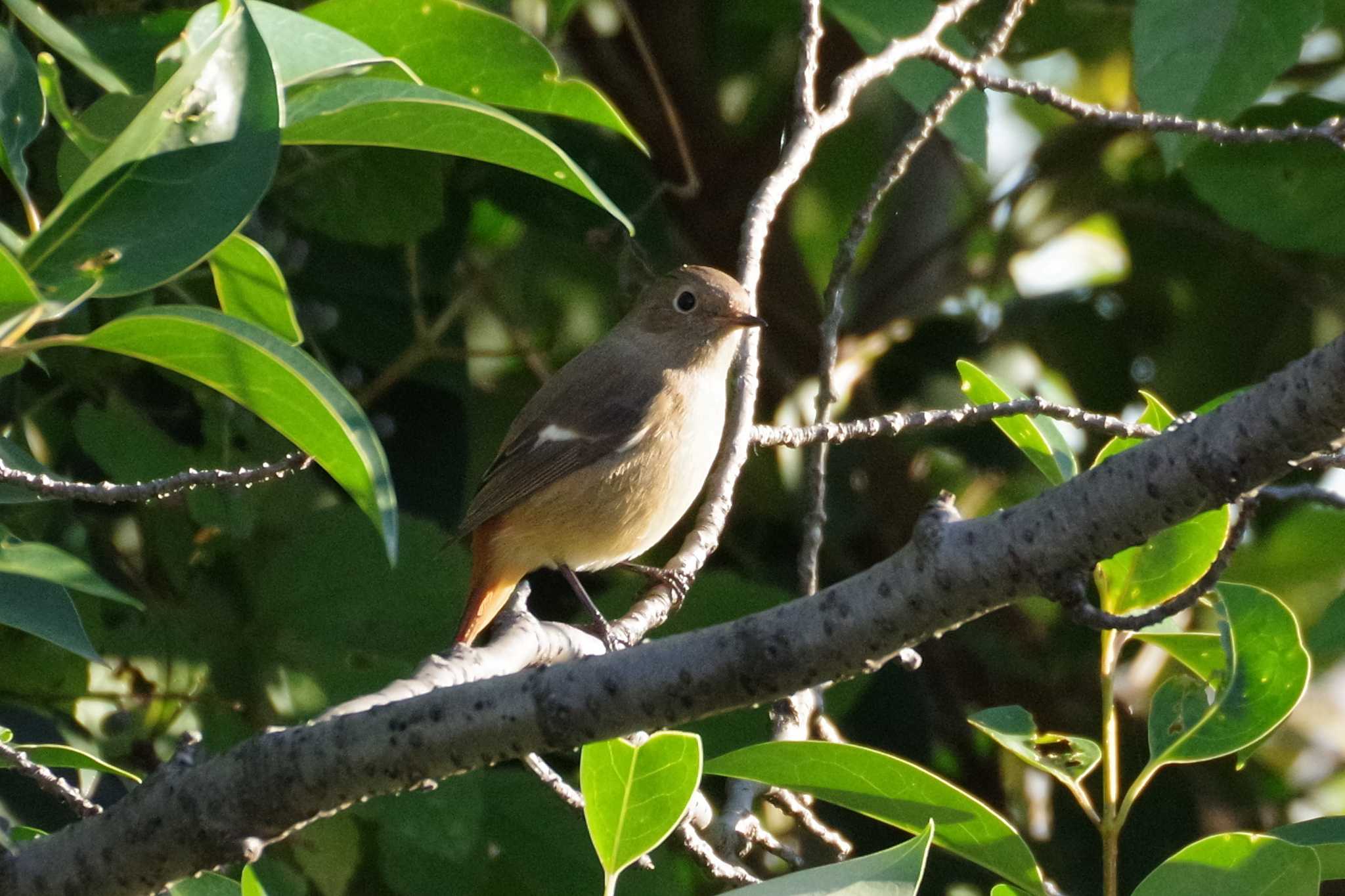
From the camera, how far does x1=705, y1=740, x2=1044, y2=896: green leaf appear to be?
203 cm

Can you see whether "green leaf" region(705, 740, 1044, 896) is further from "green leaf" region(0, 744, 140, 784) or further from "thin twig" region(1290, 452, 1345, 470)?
"green leaf" region(0, 744, 140, 784)

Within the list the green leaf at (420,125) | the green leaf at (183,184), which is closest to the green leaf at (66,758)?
the green leaf at (183,184)

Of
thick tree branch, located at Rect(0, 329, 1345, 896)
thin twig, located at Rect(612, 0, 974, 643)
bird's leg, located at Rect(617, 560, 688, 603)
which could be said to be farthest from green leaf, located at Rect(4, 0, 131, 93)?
bird's leg, located at Rect(617, 560, 688, 603)

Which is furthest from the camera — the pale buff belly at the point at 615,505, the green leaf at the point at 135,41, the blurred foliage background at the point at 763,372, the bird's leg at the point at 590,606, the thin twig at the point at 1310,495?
the pale buff belly at the point at 615,505

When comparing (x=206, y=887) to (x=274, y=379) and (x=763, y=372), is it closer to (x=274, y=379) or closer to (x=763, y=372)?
(x=274, y=379)

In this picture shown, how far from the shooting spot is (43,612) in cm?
208

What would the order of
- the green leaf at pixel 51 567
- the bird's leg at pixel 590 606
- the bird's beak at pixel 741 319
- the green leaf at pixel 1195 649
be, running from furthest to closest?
the bird's beak at pixel 741 319 < the bird's leg at pixel 590 606 < the green leaf at pixel 1195 649 < the green leaf at pixel 51 567

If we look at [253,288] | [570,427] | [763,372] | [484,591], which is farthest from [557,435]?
[253,288]

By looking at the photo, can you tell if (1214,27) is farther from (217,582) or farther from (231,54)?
(217,582)

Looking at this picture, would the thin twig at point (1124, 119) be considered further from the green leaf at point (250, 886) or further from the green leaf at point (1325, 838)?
the green leaf at point (250, 886)

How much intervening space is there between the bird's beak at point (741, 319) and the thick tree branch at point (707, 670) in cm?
225

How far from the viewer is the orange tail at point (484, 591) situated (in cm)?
399

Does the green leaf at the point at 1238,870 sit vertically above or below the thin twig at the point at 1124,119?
below

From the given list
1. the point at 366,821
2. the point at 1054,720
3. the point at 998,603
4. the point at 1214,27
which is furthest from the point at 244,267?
the point at 1054,720
